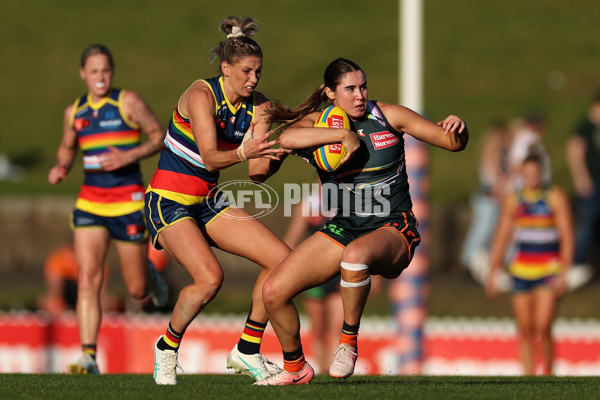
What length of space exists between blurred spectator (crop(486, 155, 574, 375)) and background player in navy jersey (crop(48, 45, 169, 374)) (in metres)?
4.32

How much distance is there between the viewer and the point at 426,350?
1282 centimetres

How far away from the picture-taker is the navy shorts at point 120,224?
30.9 ft

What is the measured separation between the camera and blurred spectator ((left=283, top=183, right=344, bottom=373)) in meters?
12.4

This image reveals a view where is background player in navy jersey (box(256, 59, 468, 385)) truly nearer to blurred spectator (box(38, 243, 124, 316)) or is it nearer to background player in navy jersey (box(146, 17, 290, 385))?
background player in navy jersey (box(146, 17, 290, 385))

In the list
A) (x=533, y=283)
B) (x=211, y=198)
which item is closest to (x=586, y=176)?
(x=533, y=283)

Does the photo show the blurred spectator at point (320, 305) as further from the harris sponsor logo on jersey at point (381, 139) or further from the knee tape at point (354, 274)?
the knee tape at point (354, 274)

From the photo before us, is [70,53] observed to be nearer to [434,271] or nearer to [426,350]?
[434,271]

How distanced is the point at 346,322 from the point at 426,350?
5.78m

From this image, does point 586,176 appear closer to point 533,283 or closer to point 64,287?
point 533,283

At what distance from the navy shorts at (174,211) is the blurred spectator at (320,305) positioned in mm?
4637

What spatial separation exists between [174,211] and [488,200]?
11.3 meters

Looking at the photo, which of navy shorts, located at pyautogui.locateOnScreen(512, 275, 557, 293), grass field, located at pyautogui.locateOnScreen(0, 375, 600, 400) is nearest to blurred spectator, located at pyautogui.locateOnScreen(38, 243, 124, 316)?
navy shorts, located at pyautogui.locateOnScreen(512, 275, 557, 293)

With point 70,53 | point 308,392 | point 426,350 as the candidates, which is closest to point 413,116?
point 308,392

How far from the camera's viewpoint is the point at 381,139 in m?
7.44
